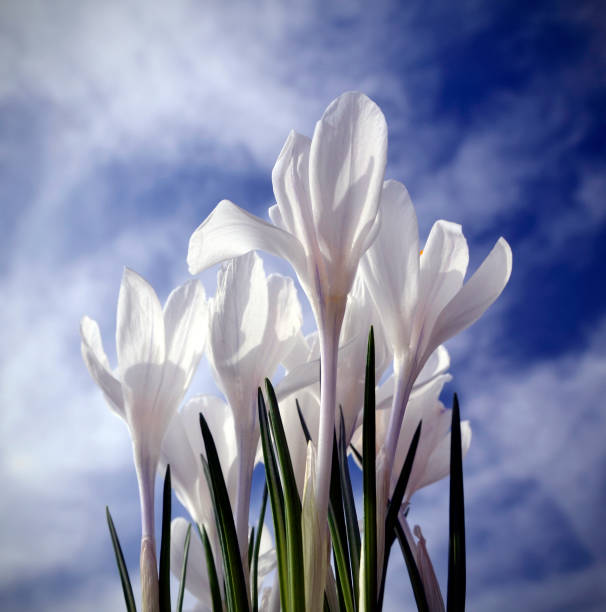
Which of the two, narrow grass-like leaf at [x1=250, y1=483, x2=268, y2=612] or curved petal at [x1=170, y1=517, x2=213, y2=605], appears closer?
narrow grass-like leaf at [x1=250, y1=483, x2=268, y2=612]

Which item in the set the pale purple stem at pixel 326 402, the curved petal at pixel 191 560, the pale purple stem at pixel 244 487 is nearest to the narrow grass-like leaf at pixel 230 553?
the pale purple stem at pixel 244 487

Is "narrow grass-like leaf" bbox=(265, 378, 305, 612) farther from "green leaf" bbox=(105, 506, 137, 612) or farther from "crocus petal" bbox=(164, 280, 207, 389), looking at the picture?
"green leaf" bbox=(105, 506, 137, 612)

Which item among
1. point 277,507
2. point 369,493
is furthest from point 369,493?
point 277,507

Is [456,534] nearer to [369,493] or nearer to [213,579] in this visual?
[369,493]

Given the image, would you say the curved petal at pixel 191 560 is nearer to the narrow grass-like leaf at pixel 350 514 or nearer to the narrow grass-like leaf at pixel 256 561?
the narrow grass-like leaf at pixel 256 561

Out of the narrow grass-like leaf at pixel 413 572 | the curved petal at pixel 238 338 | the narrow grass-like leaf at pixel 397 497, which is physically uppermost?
the curved petal at pixel 238 338

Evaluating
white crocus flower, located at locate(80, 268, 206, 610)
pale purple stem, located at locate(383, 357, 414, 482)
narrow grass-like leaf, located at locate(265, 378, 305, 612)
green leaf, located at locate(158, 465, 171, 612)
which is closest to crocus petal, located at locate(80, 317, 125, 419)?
white crocus flower, located at locate(80, 268, 206, 610)
